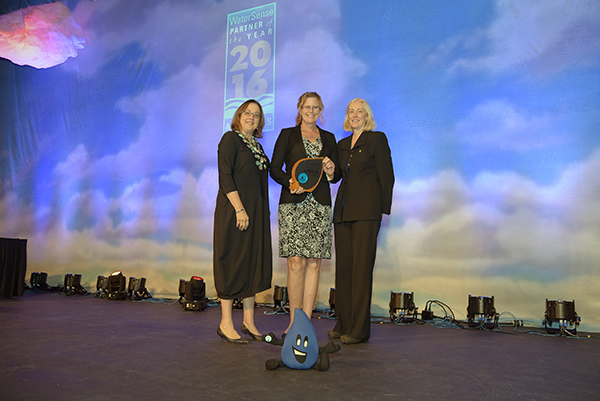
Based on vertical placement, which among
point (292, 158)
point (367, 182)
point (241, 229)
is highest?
point (292, 158)

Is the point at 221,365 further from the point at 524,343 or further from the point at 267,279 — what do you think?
the point at 524,343

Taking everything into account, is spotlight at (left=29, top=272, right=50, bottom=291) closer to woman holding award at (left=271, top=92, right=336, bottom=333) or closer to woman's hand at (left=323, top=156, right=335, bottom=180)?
woman holding award at (left=271, top=92, right=336, bottom=333)

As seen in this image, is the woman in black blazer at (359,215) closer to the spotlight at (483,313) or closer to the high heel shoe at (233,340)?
the high heel shoe at (233,340)

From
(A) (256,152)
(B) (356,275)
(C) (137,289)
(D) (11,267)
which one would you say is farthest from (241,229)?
(D) (11,267)

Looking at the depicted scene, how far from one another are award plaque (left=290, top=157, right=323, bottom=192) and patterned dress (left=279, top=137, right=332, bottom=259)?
0.34 feet

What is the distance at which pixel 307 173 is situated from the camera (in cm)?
249

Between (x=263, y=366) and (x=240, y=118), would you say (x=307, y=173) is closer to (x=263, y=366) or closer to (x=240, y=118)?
(x=240, y=118)

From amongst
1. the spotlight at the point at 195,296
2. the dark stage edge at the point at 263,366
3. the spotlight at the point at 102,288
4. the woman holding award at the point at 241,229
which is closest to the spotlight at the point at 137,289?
the spotlight at the point at 102,288

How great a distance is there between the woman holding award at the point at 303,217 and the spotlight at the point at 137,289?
9.56 feet

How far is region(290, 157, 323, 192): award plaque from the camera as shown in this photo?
2.47 m

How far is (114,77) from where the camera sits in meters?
5.99

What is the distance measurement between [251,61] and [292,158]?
2.71 m

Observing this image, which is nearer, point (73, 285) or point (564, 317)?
point (564, 317)

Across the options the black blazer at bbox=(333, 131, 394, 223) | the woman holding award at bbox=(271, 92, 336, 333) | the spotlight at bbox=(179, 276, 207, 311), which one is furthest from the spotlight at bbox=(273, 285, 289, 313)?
the black blazer at bbox=(333, 131, 394, 223)
